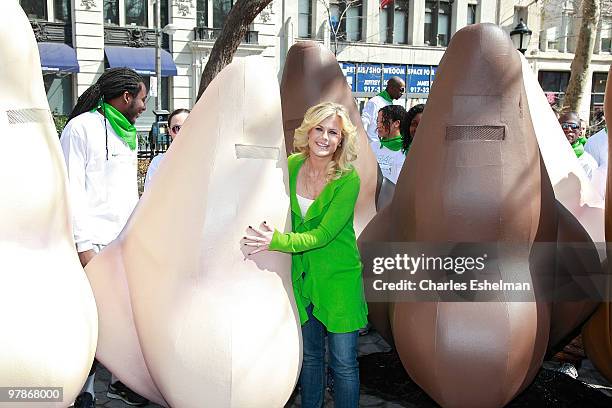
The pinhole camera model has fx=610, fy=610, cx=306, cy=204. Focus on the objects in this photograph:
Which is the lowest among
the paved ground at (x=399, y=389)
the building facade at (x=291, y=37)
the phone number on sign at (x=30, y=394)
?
the paved ground at (x=399, y=389)

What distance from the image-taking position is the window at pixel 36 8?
698 inches

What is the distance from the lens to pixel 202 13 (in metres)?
19.7

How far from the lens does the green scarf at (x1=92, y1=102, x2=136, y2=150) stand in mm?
3318

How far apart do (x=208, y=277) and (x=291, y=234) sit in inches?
14.2

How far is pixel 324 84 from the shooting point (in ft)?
11.8

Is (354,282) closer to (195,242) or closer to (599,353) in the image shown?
(195,242)

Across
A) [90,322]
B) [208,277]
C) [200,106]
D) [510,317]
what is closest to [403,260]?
[510,317]

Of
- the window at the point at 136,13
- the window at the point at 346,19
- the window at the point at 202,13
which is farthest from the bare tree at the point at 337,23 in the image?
the window at the point at 136,13

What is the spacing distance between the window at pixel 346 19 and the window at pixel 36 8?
30.8 ft

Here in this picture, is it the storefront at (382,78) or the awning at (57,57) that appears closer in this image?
the awning at (57,57)

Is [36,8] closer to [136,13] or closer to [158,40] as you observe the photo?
[136,13]

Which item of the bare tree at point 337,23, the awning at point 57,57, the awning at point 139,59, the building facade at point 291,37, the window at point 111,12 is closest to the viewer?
the awning at point 57,57

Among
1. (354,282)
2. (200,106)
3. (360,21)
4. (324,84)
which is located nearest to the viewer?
(200,106)

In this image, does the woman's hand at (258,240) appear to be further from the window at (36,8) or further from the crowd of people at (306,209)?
the window at (36,8)
